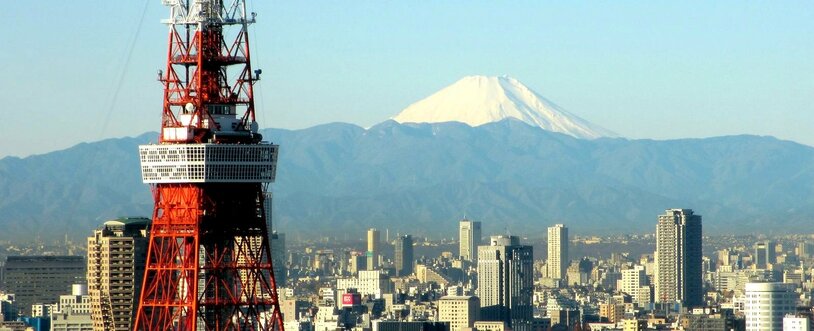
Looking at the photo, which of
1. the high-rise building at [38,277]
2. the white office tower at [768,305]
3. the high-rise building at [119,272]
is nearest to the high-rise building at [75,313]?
the high-rise building at [119,272]

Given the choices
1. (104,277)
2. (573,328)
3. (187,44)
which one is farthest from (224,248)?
(573,328)

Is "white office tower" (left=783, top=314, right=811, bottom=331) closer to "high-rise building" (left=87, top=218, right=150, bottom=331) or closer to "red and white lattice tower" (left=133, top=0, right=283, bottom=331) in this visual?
"high-rise building" (left=87, top=218, right=150, bottom=331)

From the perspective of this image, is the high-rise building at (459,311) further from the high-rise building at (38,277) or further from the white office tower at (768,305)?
the high-rise building at (38,277)

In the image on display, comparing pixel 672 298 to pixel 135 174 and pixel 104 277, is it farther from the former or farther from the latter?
pixel 104 277

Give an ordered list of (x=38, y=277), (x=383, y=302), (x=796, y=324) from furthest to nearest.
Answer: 1. (x=383, y=302)
2. (x=38, y=277)
3. (x=796, y=324)

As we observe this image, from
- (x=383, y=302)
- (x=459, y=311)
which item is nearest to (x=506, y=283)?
(x=383, y=302)

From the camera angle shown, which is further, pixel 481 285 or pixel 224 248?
pixel 481 285

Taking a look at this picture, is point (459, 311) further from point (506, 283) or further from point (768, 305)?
point (768, 305)
